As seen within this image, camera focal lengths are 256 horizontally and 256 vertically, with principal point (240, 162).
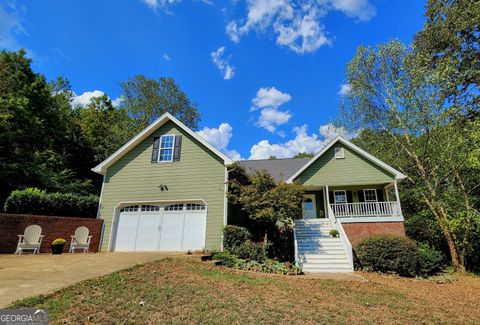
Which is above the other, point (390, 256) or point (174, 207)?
point (174, 207)

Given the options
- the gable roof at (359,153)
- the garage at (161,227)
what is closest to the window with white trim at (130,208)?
the garage at (161,227)

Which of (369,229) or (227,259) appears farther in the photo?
(369,229)

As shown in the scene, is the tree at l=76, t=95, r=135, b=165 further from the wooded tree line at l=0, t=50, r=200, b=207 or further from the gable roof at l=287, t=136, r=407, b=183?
the gable roof at l=287, t=136, r=407, b=183

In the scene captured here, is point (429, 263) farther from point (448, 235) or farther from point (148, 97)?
point (148, 97)

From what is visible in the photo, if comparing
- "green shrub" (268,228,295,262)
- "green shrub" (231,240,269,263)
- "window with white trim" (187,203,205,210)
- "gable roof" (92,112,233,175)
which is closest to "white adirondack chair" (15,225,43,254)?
"gable roof" (92,112,233,175)

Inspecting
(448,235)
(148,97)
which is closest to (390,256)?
(448,235)

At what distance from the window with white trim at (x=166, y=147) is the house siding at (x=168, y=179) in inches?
12.0

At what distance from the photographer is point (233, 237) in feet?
39.4

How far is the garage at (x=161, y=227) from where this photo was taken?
12781mm

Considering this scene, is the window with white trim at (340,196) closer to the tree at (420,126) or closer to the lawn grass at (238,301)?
the tree at (420,126)

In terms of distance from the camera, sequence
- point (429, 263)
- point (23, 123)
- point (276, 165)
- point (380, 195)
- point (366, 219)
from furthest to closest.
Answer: point (276, 165) < point (23, 123) < point (380, 195) < point (366, 219) < point (429, 263)

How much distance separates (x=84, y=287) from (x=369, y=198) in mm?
16237

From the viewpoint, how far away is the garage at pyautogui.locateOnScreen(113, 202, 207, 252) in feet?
41.9

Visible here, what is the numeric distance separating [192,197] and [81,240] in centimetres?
577
